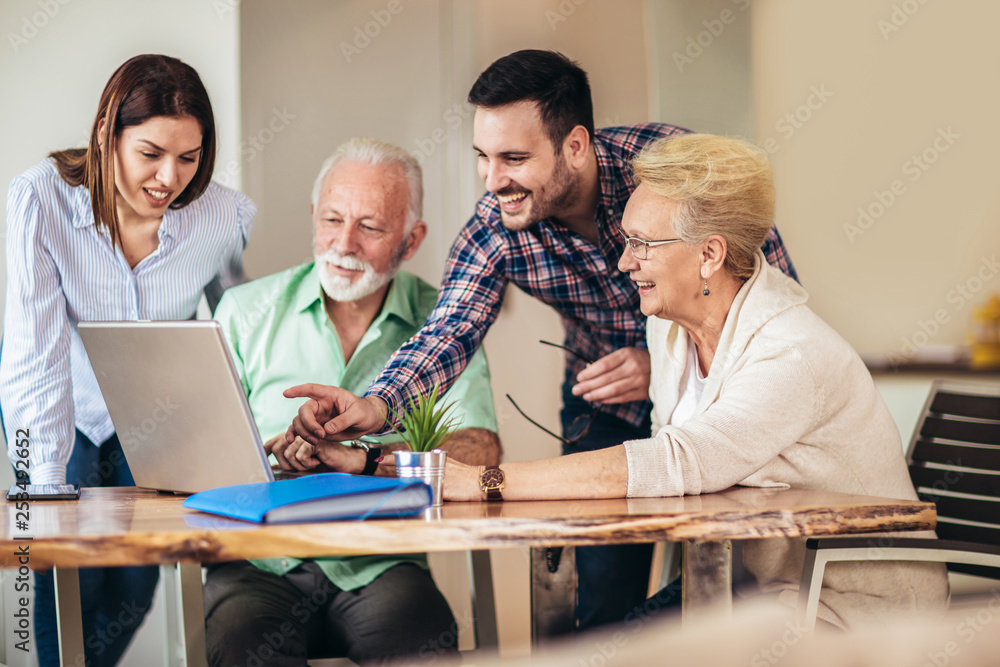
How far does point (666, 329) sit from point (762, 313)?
33cm

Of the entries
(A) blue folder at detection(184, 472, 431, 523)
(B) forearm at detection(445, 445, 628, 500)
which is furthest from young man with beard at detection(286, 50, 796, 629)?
(A) blue folder at detection(184, 472, 431, 523)

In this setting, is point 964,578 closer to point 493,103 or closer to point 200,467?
point 493,103

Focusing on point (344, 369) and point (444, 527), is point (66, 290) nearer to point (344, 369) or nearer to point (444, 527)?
point (344, 369)

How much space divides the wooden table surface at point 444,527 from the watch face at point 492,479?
0.05 metres

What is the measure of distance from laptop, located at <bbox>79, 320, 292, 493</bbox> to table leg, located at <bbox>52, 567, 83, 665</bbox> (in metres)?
0.25

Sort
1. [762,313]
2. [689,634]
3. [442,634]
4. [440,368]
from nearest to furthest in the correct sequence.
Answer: [689,634]
[762,313]
[442,634]
[440,368]

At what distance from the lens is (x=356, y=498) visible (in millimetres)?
1068

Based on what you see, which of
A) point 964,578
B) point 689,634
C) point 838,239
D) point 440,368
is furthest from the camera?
point 838,239

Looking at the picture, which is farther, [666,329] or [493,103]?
[493,103]

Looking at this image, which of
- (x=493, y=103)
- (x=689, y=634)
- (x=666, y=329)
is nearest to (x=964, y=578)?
(x=666, y=329)

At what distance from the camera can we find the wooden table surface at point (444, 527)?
944mm

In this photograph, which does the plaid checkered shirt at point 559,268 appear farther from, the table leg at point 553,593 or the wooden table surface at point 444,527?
the wooden table surface at point 444,527

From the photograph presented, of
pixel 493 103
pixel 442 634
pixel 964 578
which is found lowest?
pixel 964 578

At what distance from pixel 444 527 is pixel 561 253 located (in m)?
1.32
